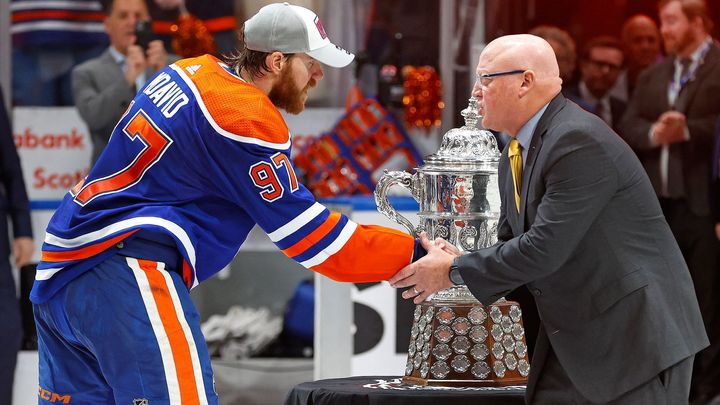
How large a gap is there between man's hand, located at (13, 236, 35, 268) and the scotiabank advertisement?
3.08ft

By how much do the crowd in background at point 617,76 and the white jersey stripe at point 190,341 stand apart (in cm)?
289

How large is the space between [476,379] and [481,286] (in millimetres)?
396

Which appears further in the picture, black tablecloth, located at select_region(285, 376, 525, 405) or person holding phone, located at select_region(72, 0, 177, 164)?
person holding phone, located at select_region(72, 0, 177, 164)

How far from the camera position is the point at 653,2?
24.1 ft

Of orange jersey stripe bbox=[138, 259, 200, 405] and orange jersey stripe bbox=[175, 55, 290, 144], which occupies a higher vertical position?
orange jersey stripe bbox=[175, 55, 290, 144]

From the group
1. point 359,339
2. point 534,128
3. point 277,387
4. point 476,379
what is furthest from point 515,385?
point 277,387

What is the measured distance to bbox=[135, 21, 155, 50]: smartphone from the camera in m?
7.13

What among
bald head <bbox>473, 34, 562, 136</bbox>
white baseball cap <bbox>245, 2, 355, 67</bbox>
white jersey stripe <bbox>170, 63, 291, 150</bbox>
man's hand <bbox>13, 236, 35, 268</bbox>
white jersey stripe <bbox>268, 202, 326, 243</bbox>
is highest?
white baseball cap <bbox>245, 2, 355, 67</bbox>

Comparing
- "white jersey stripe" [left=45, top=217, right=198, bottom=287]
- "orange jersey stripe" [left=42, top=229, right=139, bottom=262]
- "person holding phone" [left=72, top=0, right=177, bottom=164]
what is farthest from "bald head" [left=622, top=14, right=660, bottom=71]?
"orange jersey stripe" [left=42, top=229, right=139, bottom=262]

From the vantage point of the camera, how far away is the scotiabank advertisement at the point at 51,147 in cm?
728

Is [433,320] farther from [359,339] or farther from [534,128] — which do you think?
[359,339]

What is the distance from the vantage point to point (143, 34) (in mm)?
7148

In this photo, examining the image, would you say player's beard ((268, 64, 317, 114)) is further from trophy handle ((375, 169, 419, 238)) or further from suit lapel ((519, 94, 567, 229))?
suit lapel ((519, 94, 567, 229))

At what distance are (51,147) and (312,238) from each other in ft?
12.6
